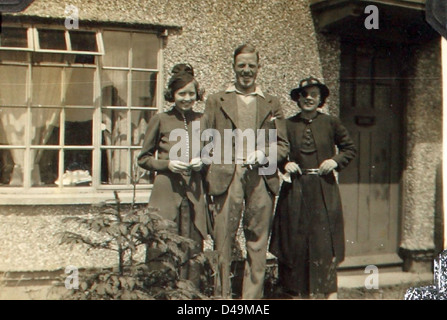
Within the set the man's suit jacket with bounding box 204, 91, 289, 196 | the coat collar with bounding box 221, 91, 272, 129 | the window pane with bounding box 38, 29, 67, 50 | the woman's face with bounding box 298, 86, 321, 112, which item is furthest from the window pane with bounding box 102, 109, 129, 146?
the woman's face with bounding box 298, 86, 321, 112

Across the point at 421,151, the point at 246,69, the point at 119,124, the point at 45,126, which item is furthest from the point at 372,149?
the point at 45,126

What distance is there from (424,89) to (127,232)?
11.9 ft

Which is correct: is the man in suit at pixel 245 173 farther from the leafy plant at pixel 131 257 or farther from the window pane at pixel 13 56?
the window pane at pixel 13 56

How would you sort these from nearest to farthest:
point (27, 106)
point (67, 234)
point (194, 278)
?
point (67, 234), point (194, 278), point (27, 106)

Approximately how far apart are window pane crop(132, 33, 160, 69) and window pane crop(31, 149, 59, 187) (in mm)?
979

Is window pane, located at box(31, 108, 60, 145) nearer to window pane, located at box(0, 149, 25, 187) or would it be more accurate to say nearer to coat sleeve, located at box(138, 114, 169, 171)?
window pane, located at box(0, 149, 25, 187)

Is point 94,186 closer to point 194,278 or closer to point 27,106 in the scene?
point 27,106

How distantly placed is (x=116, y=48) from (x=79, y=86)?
44cm

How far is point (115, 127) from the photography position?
14.9 feet

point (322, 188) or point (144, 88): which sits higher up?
point (144, 88)

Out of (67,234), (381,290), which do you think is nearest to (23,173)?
(67,234)

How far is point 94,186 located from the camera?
446 cm

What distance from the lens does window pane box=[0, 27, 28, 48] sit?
420cm

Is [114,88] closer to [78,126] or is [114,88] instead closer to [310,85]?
[78,126]
